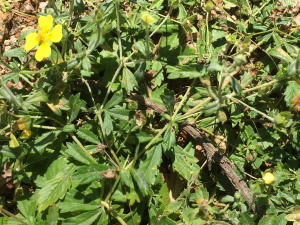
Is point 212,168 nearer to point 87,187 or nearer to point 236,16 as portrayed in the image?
point 87,187

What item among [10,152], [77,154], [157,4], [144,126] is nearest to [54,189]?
[77,154]

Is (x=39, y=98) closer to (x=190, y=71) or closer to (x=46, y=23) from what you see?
(x=46, y=23)

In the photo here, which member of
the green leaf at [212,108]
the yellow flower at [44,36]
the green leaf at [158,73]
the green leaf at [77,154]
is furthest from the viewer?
the green leaf at [158,73]

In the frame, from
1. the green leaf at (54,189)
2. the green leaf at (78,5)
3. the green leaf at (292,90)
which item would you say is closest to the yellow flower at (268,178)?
the green leaf at (292,90)

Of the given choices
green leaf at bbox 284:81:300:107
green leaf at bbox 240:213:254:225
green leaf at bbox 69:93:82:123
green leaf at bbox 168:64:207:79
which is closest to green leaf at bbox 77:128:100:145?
green leaf at bbox 69:93:82:123

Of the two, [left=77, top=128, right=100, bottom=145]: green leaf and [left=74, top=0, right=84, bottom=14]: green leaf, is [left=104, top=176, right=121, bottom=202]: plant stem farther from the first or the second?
[left=74, top=0, right=84, bottom=14]: green leaf

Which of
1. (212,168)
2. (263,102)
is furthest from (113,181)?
(263,102)

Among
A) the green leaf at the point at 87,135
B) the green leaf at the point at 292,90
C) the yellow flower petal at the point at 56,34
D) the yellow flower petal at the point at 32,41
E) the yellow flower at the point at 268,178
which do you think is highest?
the yellow flower petal at the point at 56,34

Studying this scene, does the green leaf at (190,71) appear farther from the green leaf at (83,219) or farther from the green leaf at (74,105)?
the green leaf at (83,219)
